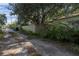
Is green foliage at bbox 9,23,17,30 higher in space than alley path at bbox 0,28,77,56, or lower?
higher

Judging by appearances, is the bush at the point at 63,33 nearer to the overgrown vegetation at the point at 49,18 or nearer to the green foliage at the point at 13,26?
the overgrown vegetation at the point at 49,18

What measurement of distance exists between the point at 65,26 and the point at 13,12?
26.0 inches

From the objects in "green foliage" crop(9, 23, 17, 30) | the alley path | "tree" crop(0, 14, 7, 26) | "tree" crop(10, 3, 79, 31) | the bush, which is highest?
"tree" crop(10, 3, 79, 31)

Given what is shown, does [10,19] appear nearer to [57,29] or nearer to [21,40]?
[21,40]

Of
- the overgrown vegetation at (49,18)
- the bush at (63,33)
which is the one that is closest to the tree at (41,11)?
the overgrown vegetation at (49,18)

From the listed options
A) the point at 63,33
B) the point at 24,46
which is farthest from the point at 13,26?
the point at 63,33

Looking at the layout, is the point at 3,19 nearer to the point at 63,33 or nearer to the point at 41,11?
the point at 41,11

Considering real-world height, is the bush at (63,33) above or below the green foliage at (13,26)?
below

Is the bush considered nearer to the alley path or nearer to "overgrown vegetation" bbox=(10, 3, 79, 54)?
"overgrown vegetation" bbox=(10, 3, 79, 54)

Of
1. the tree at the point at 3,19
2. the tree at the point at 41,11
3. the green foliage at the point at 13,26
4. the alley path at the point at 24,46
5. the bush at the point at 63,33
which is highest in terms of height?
the tree at the point at 41,11

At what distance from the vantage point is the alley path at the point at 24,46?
7.61ft

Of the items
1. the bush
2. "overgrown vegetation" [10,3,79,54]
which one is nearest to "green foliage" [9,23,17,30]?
"overgrown vegetation" [10,3,79,54]

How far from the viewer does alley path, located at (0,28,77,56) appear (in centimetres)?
232

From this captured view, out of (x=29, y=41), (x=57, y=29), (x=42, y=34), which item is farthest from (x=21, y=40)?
(x=57, y=29)
